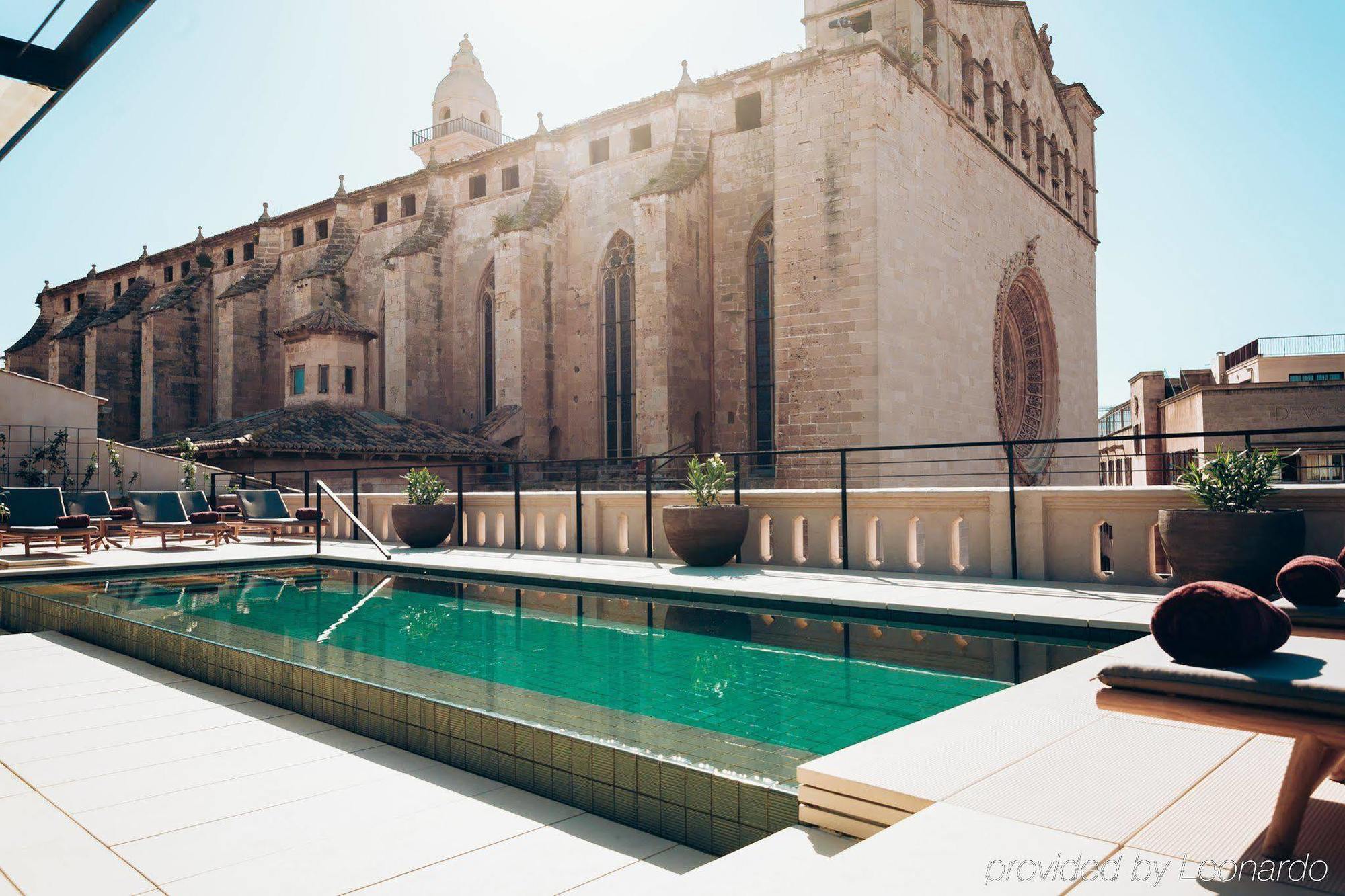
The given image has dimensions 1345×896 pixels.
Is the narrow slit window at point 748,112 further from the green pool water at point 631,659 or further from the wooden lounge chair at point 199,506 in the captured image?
the green pool water at point 631,659

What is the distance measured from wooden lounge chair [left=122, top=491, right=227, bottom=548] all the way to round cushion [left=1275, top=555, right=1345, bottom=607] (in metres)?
14.6

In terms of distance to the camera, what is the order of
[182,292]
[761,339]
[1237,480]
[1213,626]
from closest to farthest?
[1213,626]
[1237,480]
[761,339]
[182,292]

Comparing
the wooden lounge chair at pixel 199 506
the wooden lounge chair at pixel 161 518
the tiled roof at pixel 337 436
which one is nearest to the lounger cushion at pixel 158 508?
the wooden lounge chair at pixel 161 518

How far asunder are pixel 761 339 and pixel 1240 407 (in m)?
20.1

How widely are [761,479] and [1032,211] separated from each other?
39.4 feet

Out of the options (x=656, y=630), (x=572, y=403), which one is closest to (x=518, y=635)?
(x=656, y=630)

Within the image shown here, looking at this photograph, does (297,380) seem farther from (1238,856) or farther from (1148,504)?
(1238,856)

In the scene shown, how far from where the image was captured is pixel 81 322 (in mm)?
41906

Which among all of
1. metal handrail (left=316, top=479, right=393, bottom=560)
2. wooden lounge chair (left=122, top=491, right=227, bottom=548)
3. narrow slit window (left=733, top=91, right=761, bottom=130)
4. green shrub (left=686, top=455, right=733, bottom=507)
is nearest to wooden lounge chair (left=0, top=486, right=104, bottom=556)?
wooden lounge chair (left=122, top=491, right=227, bottom=548)

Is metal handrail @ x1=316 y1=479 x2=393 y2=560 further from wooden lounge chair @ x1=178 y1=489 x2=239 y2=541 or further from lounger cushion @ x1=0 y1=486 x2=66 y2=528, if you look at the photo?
lounger cushion @ x1=0 y1=486 x2=66 y2=528

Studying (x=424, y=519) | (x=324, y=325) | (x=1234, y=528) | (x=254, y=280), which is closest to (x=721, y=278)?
(x=424, y=519)

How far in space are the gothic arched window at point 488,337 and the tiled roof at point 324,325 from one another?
398 centimetres

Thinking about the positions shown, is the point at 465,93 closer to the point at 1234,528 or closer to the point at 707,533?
the point at 707,533

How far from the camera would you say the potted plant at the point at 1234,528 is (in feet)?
20.7
